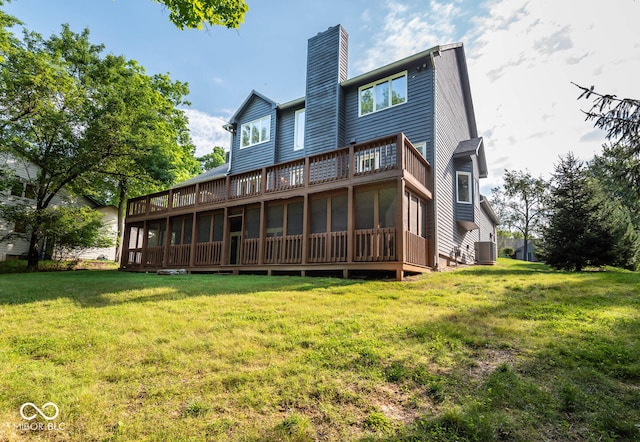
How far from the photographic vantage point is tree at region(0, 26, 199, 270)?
52.9 feet


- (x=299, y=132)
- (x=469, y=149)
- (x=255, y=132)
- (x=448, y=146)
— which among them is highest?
(x=255, y=132)

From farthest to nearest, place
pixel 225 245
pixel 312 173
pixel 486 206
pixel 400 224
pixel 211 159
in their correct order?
pixel 211 159
pixel 486 206
pixel 225 245
pixel 312 173
pixel 400 224

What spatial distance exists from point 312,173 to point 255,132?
7528 millimetres

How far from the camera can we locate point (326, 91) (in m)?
15.7

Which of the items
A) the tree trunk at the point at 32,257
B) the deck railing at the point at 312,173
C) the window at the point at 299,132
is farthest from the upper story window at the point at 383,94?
the tree trunk at the point at 32,257

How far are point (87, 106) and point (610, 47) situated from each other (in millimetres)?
21276

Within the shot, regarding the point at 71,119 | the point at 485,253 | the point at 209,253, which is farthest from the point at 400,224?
the point at 71,119

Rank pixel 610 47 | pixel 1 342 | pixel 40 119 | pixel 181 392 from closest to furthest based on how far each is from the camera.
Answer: pixel 181 392 < pixel 1 342 < pixel 610 47 < pixel 40 119

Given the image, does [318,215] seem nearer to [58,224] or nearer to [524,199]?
[58,224]

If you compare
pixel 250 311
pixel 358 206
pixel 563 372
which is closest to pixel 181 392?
pixel 250 311

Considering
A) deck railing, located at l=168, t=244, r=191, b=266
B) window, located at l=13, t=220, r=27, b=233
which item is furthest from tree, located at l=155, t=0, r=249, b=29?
window, located at l=13, t=220, r=27, b=233

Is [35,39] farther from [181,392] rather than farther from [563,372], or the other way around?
[563,372]

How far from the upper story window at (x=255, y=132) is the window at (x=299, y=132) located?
5.44 feet

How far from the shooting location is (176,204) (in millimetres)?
16734
